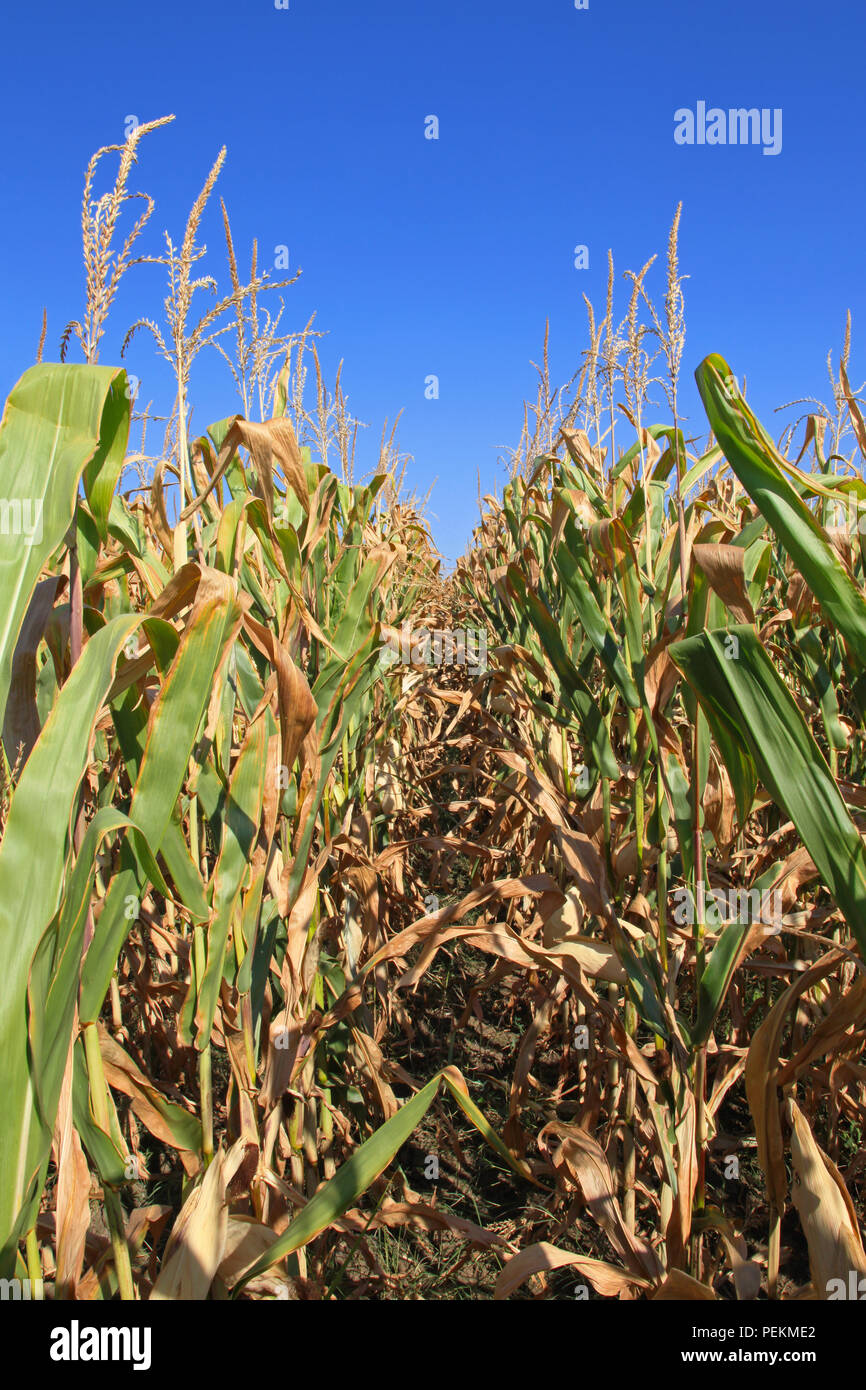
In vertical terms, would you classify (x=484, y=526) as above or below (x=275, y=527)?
above

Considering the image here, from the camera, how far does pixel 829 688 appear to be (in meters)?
1.58

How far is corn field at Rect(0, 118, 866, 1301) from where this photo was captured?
689 mm

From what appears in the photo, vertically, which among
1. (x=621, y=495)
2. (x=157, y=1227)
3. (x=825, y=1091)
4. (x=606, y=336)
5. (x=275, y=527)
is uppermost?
(x=606, y=336)

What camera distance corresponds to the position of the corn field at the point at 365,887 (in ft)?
2.26

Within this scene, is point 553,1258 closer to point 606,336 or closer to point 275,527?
point 275,527

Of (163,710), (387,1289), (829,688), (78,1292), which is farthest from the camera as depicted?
(829,688)

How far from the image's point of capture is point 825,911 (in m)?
1.27

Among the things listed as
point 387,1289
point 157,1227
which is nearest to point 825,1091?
point 387,1289

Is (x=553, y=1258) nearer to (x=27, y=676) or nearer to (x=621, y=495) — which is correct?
(x=27, y=676)

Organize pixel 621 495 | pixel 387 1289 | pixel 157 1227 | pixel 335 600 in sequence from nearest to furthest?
pixel 157 1227, pixel 387 1289, pixel 621 495, pixel 335 600

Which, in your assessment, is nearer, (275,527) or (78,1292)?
(78,1292)

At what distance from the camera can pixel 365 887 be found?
5.50 ft

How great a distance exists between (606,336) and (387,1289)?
7.59 ft

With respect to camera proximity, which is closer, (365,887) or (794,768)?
(794,768)
